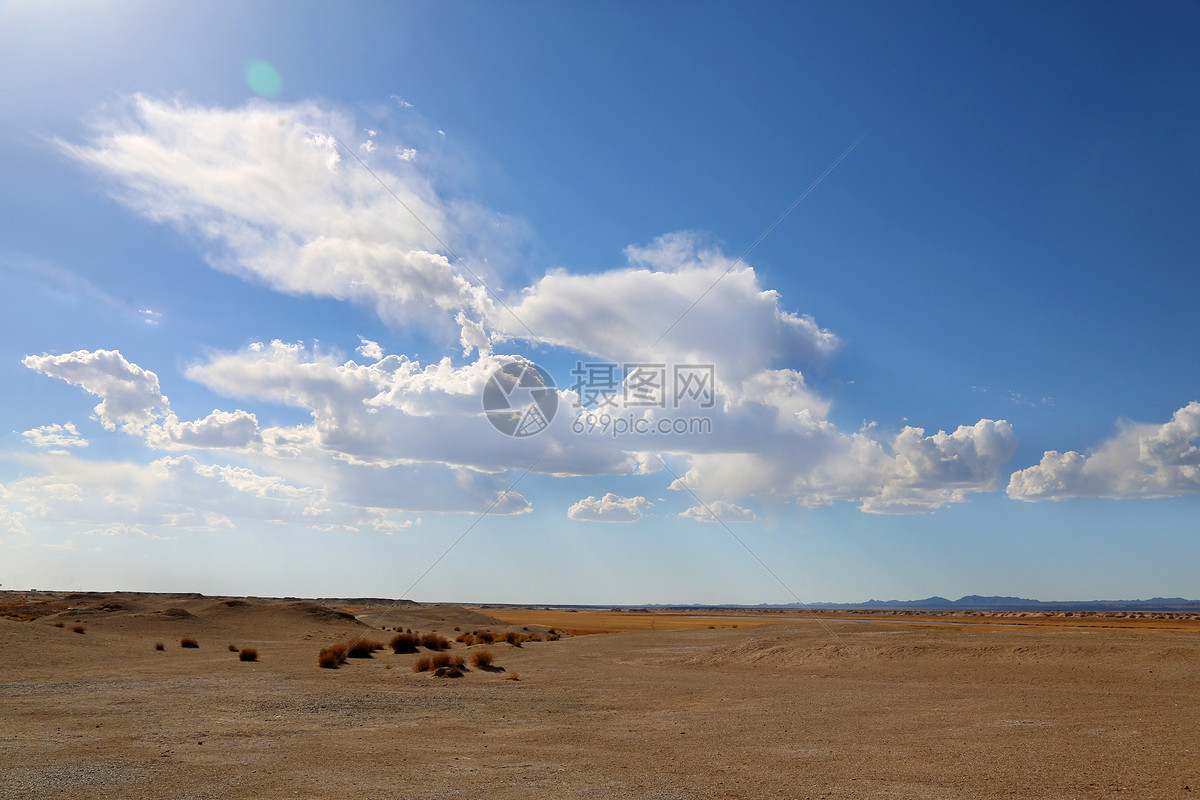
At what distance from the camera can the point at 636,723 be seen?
1611 centimetres

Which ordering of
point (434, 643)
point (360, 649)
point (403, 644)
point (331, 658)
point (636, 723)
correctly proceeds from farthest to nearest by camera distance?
point (434, 643) < point (403, 644) < point (360, 649) < point (331, 658) < point (636, 723)

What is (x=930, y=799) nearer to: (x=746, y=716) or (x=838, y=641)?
(x=746, y=716)

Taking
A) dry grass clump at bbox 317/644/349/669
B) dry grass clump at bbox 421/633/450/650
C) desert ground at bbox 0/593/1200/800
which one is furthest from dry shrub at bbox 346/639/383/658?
dry grass clump at bbox 421/633/450/650

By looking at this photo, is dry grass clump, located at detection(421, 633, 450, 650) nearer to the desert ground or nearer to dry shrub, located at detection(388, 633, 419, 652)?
dry shrub, located at detection(388, 633, 419, 652)

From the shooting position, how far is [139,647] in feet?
120

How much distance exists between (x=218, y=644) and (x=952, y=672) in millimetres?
40429

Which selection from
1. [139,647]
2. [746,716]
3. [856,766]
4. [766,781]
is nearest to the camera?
[766,781]

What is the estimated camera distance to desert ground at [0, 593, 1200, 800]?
10.3 meters

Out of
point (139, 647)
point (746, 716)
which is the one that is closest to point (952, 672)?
point (746, 716)

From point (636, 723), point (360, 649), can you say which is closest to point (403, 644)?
point (360, 649)

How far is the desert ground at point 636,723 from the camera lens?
10273 mm

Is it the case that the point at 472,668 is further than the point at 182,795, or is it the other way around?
the point at 472,668

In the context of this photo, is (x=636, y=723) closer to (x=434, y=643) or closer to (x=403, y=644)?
(x=403, y=644)

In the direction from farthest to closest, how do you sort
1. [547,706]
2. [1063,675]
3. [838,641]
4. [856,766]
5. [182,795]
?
[838,641]
[1063,675]
[547,706]
[856,766]
[182,795]
